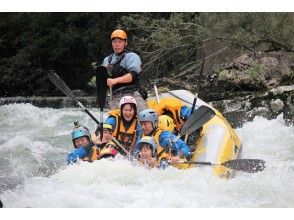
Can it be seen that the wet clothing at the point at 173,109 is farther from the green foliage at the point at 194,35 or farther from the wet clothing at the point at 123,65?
the green foliage at the point at 194,35

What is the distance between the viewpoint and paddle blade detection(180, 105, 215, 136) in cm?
451

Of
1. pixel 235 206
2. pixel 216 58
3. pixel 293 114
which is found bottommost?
pixel 235 206

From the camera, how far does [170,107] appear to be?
4961 millimetres

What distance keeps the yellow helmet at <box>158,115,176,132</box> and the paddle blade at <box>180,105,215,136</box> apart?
146 millimetres

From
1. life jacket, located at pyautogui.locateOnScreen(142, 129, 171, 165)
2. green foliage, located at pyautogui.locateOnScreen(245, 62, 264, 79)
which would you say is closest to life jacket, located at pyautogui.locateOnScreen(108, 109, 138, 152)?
life jacket, located at pyautogui.locateOnScreen(142, 129, 171, 165)

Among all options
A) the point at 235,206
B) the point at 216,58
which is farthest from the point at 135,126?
the point at 216,58

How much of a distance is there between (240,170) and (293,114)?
1966 millimetres

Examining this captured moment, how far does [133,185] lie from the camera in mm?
4094

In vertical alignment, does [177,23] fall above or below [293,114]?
above

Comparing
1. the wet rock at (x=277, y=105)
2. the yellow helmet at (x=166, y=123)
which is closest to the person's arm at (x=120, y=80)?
the yellow helmet at (x=166, y=123)

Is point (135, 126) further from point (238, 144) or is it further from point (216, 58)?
point (216, 58)

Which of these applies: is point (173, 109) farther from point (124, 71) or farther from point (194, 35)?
point (194, 35)

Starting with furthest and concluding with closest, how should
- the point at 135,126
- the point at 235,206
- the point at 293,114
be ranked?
1. the point at 293,114
2. the point at 135,126
3. the point at 235,206

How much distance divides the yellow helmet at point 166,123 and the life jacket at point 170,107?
0.15 m
